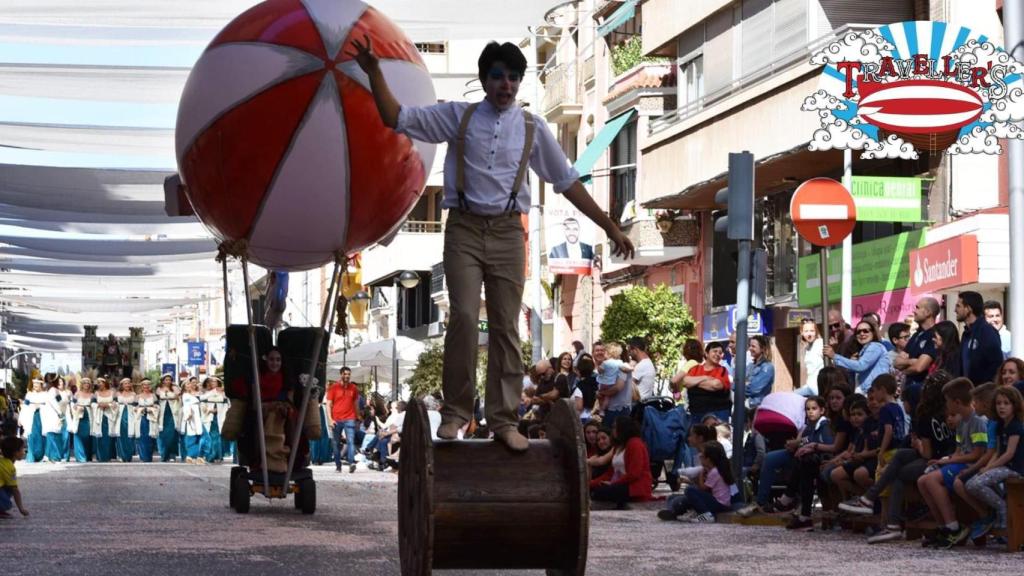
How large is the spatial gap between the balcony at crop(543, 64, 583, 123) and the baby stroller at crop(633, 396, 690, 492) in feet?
96.3

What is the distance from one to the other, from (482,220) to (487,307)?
0.41 metres

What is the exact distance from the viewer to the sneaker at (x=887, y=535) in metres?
13.5

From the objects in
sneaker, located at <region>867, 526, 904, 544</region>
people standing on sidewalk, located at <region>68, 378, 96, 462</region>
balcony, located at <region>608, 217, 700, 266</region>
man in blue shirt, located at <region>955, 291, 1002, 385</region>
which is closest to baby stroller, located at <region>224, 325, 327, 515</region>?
sneaker, located at <region>867, 526, 904, 544</region>

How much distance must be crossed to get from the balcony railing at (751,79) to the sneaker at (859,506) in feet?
44.3

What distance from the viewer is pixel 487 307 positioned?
9039mm

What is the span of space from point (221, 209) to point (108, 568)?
3.06 meters

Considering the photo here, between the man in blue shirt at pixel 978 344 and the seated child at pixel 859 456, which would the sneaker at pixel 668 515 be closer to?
the seated child at pixel 859 456

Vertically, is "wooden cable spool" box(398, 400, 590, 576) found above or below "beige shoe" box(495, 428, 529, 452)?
below

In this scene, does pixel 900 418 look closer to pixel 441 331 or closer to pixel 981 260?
pixel 981 260

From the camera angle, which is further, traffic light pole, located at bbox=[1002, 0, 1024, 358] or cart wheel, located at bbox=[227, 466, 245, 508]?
traffic light pole, located at bbox=[1002, 0, 1024, 358]

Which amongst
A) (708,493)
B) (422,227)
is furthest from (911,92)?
(422,227)

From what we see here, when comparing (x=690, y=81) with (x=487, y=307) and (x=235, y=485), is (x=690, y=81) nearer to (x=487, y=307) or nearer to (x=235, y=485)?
(x=235, y=485)

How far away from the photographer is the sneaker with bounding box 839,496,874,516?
14297 mm

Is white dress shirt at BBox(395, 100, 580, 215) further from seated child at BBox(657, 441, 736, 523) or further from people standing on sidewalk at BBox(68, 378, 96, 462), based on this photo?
people standing on sidewalk at BBox(68, 378, 96, 462)
